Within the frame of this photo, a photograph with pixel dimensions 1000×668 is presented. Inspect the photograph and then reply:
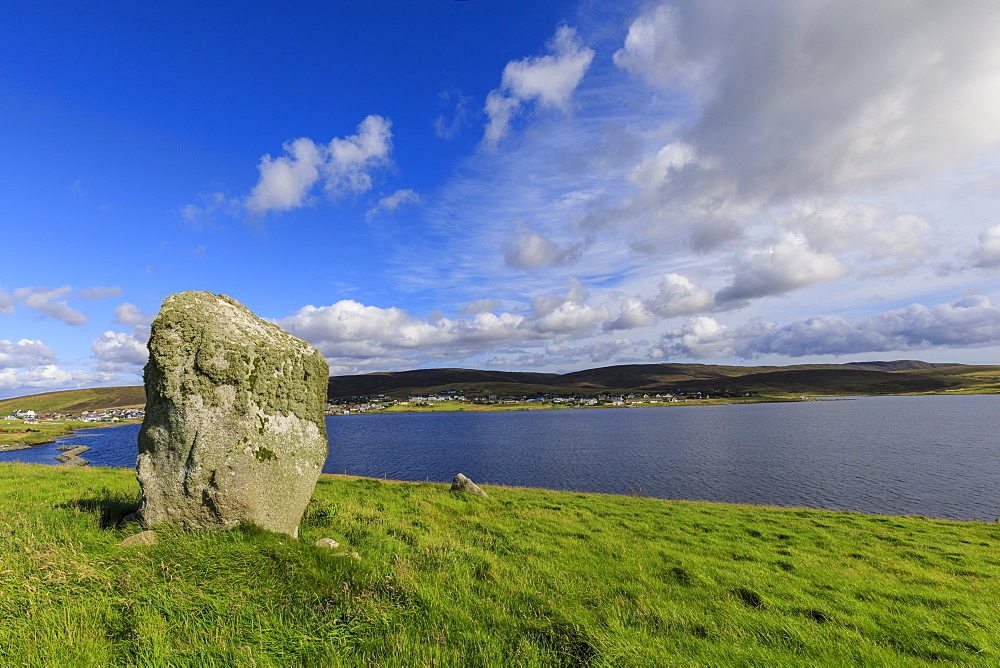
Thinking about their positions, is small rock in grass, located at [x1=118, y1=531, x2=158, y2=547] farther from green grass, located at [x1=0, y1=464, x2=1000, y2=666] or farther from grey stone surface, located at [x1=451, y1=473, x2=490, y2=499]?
grey stone surface, located at [x1=451, y1=473, x2=490, y2=499]

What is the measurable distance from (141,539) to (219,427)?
8.27ft

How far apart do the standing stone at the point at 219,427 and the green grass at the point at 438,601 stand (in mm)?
864

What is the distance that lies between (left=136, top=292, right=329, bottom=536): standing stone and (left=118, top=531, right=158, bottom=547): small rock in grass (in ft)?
2.00

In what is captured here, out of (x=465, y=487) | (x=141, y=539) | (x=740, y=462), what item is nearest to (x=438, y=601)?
(x=141, y=539)

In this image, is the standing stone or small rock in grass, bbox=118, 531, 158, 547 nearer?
small rock in grass, bbox=118, 531, 158, 547

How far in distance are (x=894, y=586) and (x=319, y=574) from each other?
15.4 metres

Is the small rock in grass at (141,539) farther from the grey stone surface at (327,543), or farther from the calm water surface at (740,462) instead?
the calm water surface at (740,462)

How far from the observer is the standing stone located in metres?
9.56

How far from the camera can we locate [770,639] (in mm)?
7148

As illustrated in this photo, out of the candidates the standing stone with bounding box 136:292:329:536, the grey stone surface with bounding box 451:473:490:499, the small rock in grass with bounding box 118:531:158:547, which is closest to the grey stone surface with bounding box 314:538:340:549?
the standing stone with bounding box 136:292:329:536

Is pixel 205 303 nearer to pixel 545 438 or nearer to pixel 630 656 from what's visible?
pixel 630 656

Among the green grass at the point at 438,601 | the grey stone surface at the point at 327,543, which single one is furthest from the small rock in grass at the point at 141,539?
the grey stone surface at the point at 327,543

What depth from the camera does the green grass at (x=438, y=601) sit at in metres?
5.55

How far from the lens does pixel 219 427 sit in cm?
992
